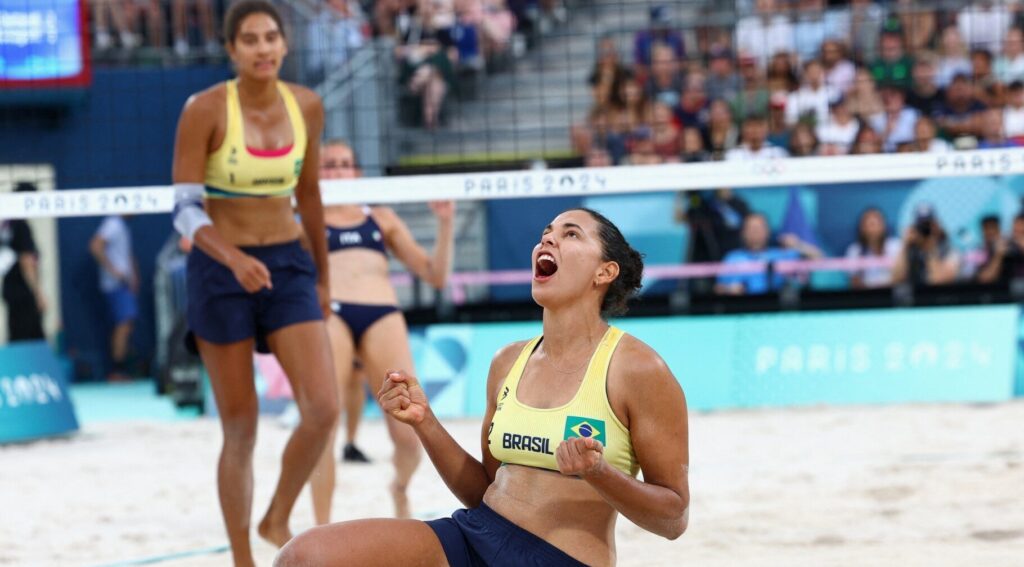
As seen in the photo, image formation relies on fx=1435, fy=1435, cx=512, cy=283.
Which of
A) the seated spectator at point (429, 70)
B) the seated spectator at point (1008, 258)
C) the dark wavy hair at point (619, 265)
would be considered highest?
the seated spectator at point (429, 70)

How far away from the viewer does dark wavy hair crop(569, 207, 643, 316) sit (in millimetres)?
3244

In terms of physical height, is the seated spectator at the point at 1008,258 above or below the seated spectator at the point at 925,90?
below

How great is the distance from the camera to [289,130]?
15.5 feet

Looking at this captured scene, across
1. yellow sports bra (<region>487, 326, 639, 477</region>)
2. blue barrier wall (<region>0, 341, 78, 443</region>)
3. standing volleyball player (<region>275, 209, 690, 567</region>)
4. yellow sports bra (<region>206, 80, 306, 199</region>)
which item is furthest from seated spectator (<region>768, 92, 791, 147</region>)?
yellow sports bra (<region>487, 326, 639, 477</region>)

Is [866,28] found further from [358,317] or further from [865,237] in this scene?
[358,317]

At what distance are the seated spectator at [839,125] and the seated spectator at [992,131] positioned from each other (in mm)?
858

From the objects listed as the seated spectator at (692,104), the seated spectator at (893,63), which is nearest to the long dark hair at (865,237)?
the seated spectator at (893,63)

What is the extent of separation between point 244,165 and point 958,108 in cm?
699

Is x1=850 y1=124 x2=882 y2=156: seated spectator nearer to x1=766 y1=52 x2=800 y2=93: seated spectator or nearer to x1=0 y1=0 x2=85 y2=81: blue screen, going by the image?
x1=766 y1=52 x2=800 y2=93: seated spectator

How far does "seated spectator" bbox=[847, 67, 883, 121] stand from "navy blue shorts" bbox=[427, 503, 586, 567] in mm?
7816

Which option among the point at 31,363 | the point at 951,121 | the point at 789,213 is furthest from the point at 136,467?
the point at 951,121

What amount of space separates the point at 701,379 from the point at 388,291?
3.92m

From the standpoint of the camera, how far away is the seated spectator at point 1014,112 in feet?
31.7

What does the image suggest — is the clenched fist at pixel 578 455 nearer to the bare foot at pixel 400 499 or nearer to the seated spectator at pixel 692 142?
the bare foot at pixel 400 499
